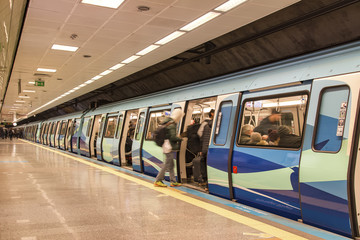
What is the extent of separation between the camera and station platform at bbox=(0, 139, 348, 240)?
4.26 meters

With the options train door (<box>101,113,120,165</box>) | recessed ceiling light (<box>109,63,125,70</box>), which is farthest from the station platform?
train door (<box>101,113,120,165</box>)

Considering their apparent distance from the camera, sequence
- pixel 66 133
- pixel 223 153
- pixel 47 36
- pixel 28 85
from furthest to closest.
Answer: pixel 66 133
pixel 28 85
pixel 47 36
pixel 223 153

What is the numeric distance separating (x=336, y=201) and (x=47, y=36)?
6597mm

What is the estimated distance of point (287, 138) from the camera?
5.48 metres

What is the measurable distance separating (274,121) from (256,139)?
16.6 inches

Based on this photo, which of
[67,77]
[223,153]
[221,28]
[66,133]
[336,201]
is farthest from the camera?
[66,133]

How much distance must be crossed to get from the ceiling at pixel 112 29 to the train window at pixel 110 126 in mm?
2353

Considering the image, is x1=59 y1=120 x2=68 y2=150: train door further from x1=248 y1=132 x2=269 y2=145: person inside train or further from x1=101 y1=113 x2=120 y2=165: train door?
x1=248 y1=132 x2=269 y2=145: person inside train

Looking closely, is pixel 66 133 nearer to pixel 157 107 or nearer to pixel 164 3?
pixel 157 107

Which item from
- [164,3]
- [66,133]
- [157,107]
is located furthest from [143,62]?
[66,133]

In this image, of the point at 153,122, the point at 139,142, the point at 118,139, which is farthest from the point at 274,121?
the point at 118,139

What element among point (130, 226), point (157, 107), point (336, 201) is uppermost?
point (157, 107)

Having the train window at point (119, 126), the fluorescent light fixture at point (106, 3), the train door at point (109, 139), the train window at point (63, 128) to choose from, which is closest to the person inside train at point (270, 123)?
the fluorescent light fixture at point (106, 3)

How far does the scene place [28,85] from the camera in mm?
16438
